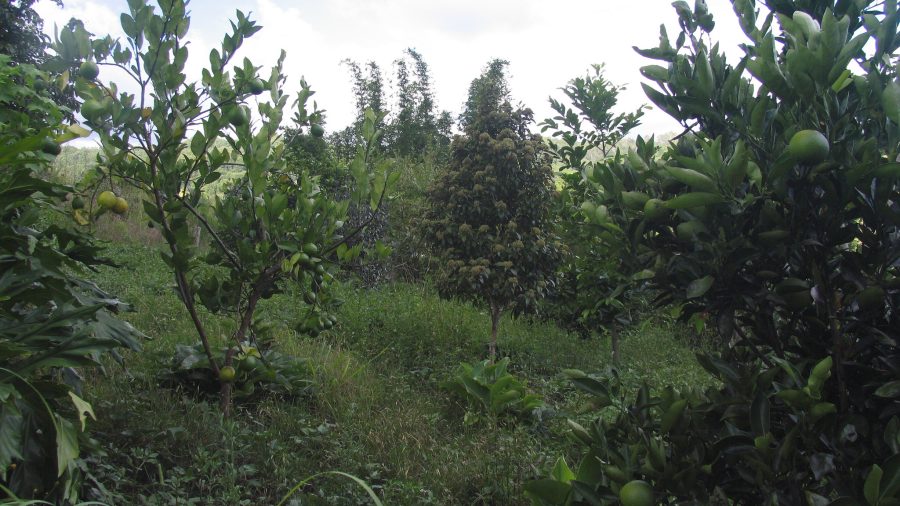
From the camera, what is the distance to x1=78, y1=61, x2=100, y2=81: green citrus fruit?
249 cm

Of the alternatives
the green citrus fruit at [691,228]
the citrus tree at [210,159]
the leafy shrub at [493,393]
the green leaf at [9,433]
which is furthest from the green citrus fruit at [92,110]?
the leafy shrub at [493,393]

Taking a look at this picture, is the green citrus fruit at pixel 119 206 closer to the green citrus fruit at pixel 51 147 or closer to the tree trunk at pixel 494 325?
the green citrus fruit at pixel 51 147

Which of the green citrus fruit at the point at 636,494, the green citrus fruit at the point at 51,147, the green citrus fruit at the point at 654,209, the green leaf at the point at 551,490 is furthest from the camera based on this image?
the green citrus fruit at the point at 51,147

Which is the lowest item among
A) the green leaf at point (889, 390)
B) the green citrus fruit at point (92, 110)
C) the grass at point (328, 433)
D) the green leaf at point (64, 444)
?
the grass at point (328, 433)

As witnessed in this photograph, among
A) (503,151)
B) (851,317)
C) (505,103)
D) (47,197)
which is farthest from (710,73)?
(505,103)

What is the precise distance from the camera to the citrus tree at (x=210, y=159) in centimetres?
261

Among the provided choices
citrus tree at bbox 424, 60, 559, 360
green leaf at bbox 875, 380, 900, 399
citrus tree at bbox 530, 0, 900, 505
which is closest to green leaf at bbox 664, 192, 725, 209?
citrus tree at bbox 530, 0, 900, 505

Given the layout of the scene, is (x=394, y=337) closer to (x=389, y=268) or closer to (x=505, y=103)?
(x=505, y=103)

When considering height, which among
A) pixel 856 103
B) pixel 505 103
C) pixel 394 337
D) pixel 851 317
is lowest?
pixel 394 337

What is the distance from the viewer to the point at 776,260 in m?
1.42

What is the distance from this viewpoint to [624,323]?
5992 millimetres

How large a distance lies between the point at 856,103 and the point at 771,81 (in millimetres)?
205

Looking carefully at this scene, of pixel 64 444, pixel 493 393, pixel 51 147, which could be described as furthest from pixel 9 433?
pixel 493 393

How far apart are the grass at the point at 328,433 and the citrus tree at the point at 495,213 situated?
782 mm
